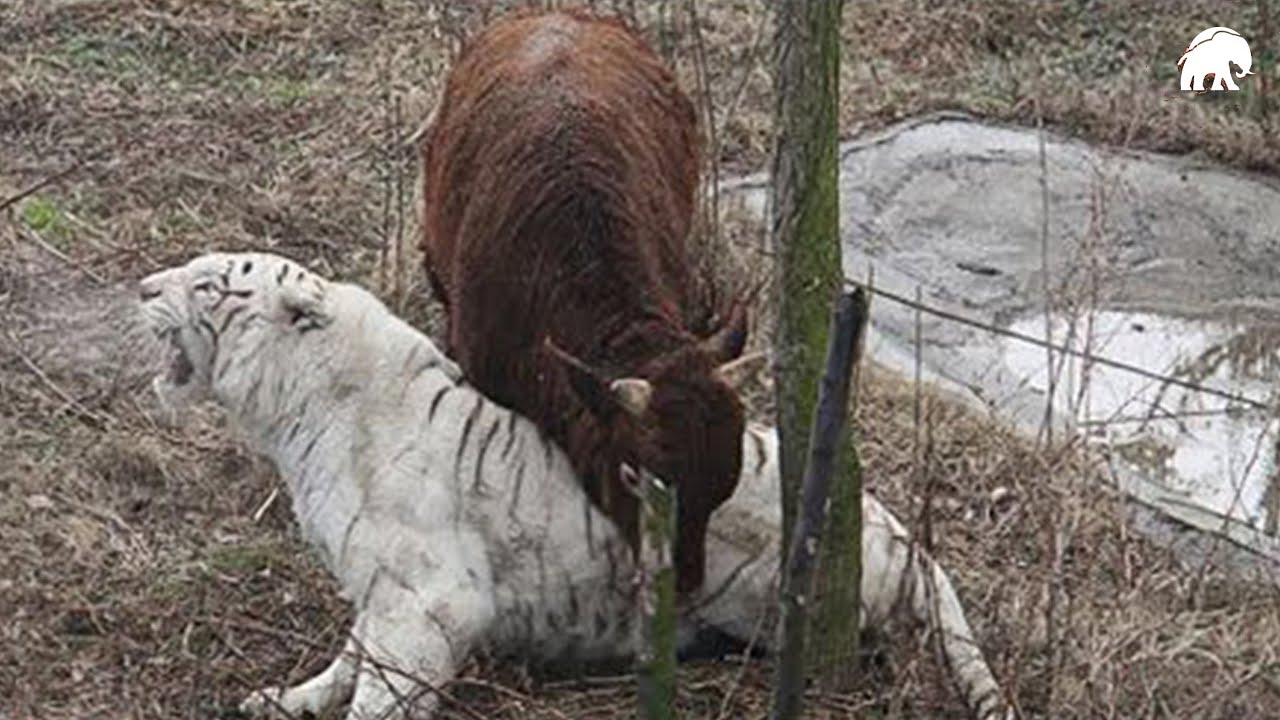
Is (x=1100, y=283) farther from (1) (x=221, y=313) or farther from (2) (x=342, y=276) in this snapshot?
(1) (x=221, y=313)

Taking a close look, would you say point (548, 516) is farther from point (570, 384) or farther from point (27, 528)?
point (27, 528)

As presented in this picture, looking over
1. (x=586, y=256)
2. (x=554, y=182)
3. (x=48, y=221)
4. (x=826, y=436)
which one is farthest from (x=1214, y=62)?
(x=826, y=436)

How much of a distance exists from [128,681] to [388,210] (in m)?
2.65

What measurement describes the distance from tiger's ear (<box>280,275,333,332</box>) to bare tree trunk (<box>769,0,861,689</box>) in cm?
→ 117

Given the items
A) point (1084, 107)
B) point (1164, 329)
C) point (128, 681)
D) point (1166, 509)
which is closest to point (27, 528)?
point (128, 681)

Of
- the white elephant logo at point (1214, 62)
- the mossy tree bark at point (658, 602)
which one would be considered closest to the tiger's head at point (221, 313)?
the mossy tree bark at point (658, 602)

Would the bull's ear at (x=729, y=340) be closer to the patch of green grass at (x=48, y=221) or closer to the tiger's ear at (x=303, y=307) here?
the tiger's ear at (x=303, y=307)

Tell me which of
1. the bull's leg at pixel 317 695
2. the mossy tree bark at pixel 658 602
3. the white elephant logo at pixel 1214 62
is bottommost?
the bull's leg at pixel 317 695

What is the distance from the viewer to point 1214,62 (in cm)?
1105

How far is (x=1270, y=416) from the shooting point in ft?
25.0

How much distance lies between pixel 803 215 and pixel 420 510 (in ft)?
3.74

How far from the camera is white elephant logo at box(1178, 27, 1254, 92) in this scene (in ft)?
36.2

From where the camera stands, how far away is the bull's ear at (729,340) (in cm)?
542

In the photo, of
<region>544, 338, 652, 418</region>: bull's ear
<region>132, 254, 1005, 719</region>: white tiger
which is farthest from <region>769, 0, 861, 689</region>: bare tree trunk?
<region>132, 254, 1005, 719</region>: white tiger
